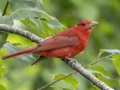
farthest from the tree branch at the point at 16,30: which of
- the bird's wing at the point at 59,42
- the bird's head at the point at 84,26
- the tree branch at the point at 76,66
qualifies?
the bird's head at the point at 84,26

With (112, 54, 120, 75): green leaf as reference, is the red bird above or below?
below

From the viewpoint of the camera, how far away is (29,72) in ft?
22.4

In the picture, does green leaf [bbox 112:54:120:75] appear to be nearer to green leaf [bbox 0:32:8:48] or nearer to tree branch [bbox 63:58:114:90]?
tree branch [bbox 63:58:114:90]

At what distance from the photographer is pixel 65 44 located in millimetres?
4812

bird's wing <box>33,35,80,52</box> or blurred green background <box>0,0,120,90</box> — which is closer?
bird's wing <box>33,35,80,52</box>

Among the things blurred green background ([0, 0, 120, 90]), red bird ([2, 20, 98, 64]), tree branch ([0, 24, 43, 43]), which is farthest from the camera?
blurred green background ([0, 0, 120, 90])

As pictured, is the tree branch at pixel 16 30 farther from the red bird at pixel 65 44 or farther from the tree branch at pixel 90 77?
the tree branch at pixel 90 77

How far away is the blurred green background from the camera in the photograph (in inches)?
254

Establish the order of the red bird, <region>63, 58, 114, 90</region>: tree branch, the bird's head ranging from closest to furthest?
<region>63, 58, 114, 90</region>: tree branch < the red bird < the bird's head

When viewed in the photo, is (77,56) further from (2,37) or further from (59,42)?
(2,37)

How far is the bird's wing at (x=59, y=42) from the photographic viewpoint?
443 cm

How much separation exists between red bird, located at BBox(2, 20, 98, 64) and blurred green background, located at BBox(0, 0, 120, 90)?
0.73 metres

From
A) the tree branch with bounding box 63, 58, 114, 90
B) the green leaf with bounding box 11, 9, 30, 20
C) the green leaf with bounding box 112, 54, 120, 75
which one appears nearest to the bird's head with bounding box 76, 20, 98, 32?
the tree branch with bounding box 63, 58, 114, 90

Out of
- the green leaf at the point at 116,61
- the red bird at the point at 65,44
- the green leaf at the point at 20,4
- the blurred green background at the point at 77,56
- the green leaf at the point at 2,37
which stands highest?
the green leaf at the point at 20,4
